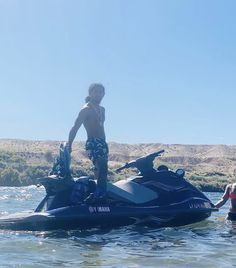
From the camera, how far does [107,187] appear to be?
29.2 ft

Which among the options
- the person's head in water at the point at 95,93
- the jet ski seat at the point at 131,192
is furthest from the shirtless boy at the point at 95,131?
the jet ski seat at the point at 131,192

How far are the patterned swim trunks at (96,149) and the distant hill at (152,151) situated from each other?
62259 mm

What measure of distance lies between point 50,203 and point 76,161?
64.2 metres

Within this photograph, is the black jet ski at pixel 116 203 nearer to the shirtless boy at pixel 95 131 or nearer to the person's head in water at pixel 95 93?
the shirtless boy at pixel 95 131

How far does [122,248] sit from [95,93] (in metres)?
3.27

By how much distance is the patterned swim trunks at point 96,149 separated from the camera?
8969 mm

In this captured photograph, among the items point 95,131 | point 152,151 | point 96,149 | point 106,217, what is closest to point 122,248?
point 106,217

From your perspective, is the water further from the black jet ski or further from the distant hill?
the distant hill

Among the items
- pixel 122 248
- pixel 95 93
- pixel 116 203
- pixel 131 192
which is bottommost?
pixel 122 248

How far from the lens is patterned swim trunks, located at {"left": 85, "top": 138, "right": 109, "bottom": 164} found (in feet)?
29.4

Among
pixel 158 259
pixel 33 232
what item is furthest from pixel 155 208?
pixel 158 259

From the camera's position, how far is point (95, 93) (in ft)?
30.0

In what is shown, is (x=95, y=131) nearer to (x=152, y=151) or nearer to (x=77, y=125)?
(x=77, y=125)

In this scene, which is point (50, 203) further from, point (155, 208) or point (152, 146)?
point (152, 146)
